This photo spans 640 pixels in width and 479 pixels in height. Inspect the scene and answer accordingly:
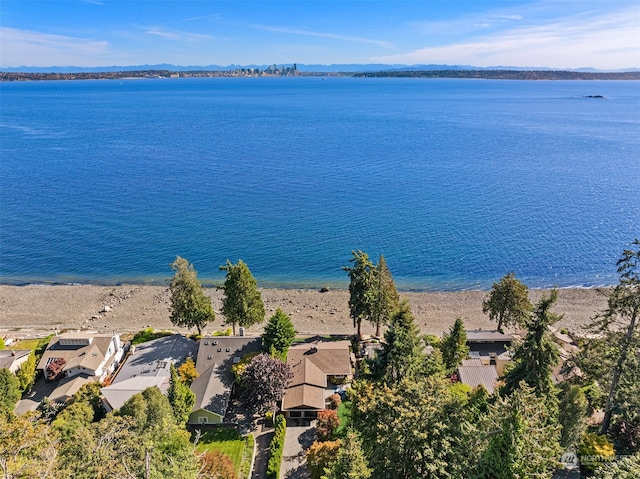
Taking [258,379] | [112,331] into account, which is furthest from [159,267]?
[258,379]

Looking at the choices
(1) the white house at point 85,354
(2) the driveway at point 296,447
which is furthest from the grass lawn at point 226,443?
(1) the white house at point 85,354

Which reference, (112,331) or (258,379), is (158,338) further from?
(258,379)

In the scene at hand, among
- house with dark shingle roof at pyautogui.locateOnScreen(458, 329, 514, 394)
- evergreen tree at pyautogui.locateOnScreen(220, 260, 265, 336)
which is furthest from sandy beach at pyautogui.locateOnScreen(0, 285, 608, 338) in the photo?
evergreen tree at pyautogui.locateOnScreen(220, 260, 265, 336)

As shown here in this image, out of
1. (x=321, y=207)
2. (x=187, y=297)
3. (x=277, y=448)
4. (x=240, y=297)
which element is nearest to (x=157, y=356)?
(x=187, y=297)

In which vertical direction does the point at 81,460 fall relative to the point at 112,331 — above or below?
above

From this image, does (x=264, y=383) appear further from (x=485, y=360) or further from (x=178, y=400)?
(x=485, y=360)

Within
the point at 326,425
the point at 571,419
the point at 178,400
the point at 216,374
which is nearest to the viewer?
the point at 571,419
